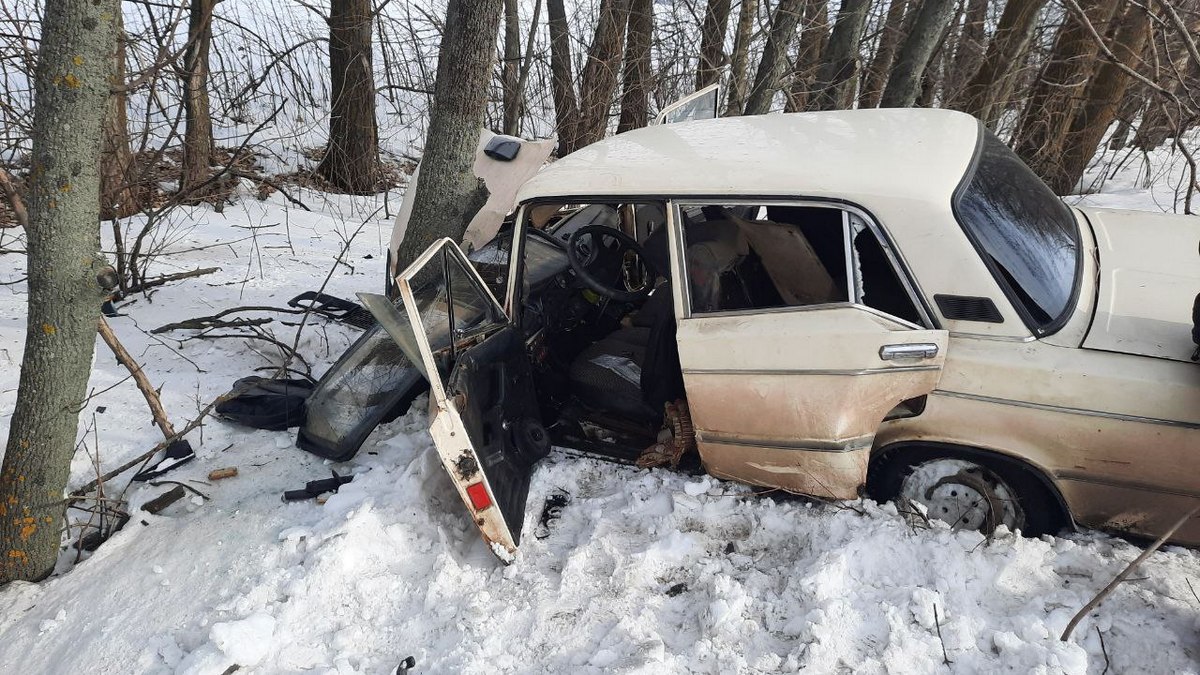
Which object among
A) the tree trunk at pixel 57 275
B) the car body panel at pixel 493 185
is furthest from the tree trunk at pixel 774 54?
the tree trunk at pixel 57 275

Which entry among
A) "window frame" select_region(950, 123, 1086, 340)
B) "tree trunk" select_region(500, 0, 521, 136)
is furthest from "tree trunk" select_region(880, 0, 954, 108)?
A: "window frame" select_region(950, 123, 1086, 340)

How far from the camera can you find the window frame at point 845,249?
95.8 inches

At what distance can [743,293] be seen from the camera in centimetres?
291

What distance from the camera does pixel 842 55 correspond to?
782 centimetres

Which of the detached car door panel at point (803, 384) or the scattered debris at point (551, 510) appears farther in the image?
the scattered debris at point (551, 510)

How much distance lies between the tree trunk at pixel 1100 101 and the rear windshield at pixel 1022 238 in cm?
537

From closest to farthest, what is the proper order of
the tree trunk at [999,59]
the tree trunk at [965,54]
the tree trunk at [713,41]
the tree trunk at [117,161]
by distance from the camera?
the tree trunk at [117,161] < the tree trunk at [999,59] < the tree trunk at [713,41] < the tree trunk at [965,54]

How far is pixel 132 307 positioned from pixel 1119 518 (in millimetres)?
5954

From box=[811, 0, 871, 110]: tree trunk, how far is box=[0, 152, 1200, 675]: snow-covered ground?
20.6 feet

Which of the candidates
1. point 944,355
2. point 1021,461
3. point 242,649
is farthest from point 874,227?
point 242,649

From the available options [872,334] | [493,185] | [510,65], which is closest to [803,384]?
[872,334]

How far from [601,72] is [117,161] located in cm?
500

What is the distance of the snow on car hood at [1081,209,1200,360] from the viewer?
7.58 ft

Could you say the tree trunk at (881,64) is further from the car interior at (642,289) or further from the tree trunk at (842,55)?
the car interior at (642,289)
